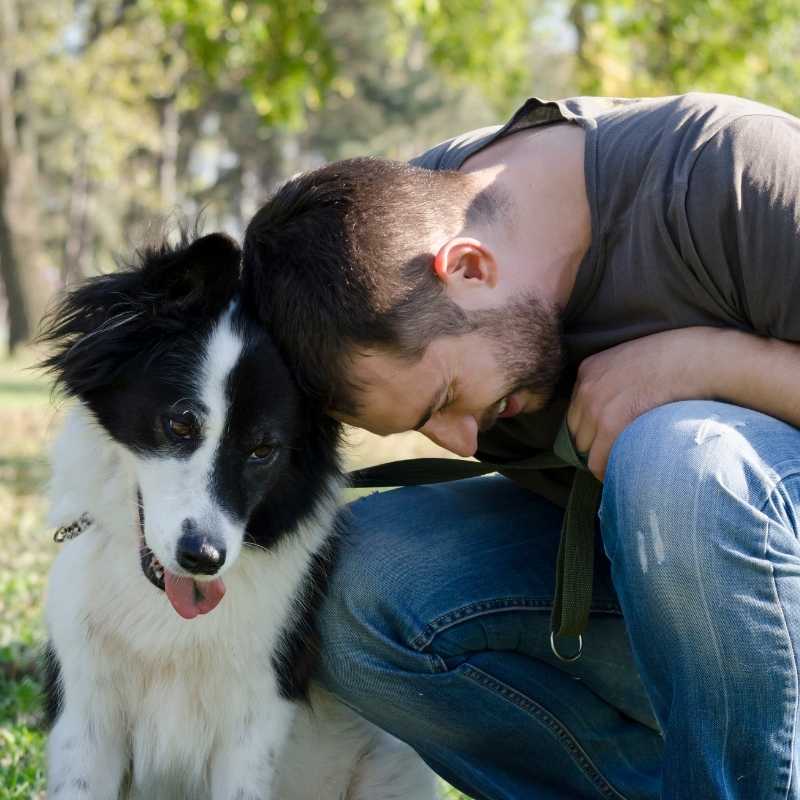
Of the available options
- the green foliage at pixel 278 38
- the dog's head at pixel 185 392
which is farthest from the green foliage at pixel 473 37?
the dog's head at pixel 185 392

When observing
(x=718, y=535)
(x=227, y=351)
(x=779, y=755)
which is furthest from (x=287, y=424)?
(x=779, y=755)

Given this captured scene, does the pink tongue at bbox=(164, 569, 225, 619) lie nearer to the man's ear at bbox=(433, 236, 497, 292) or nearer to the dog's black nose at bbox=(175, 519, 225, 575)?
the dog's black nose at bbox=(175, 519, 225, 575)

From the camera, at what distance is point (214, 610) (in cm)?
280

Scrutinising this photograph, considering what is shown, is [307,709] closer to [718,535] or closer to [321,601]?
[321,601]

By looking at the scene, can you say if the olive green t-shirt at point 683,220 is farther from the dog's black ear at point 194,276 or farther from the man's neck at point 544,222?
the dog's black ear at point 194,276

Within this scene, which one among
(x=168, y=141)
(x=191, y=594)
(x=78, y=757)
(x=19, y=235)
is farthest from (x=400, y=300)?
(x=168, y=141)

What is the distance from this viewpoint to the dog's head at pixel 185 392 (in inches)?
101

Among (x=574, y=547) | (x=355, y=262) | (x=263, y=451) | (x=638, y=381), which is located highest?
(x=355, y=262)

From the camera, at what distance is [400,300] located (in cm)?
244

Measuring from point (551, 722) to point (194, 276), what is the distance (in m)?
1.37

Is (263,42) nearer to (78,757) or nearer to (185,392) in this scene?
(185,392)

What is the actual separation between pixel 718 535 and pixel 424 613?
0.86 m

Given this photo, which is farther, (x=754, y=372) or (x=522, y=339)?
(x=522, y=339)

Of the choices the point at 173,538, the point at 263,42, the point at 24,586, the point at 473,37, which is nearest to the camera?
the point at 173,538
